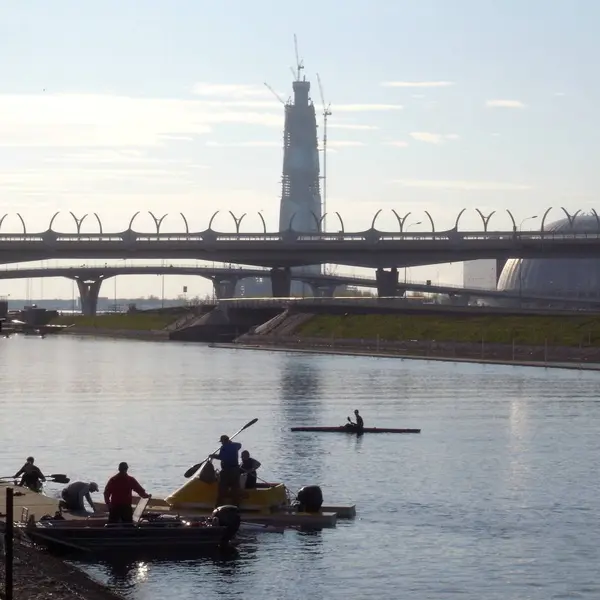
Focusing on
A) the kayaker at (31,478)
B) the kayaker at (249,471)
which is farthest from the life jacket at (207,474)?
the kayaker at (31,478)

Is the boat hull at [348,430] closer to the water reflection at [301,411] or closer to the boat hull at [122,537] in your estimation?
the water reflection at [301,411]

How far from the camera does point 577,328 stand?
611 ft

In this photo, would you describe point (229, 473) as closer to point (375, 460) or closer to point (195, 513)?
point (195, 513)

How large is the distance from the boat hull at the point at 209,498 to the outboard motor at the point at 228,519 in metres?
3.48

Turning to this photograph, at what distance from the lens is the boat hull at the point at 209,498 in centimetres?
5481

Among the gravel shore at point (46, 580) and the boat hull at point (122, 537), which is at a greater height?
the boat hull at point (122, 537)

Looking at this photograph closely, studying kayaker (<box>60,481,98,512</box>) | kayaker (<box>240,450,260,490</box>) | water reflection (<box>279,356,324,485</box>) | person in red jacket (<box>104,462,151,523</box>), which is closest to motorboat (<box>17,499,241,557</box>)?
person in red jacket (<box>104,462,151,523</box>)

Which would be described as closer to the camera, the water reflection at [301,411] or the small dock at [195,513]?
the small dock at [195,513]

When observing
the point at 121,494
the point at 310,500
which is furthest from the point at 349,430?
the point at 121,494

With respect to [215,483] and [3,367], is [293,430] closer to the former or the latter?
[215,483]

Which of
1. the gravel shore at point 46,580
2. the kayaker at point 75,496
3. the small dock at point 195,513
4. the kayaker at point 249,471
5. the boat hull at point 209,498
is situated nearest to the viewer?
the gravel shore at point 46,580

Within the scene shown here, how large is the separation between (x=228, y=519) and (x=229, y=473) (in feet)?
12.5

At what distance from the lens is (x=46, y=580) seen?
4475 centimetres

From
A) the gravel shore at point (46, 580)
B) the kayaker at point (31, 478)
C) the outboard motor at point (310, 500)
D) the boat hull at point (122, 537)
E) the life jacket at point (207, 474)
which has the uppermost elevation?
the life jacket at point (207, 474)
